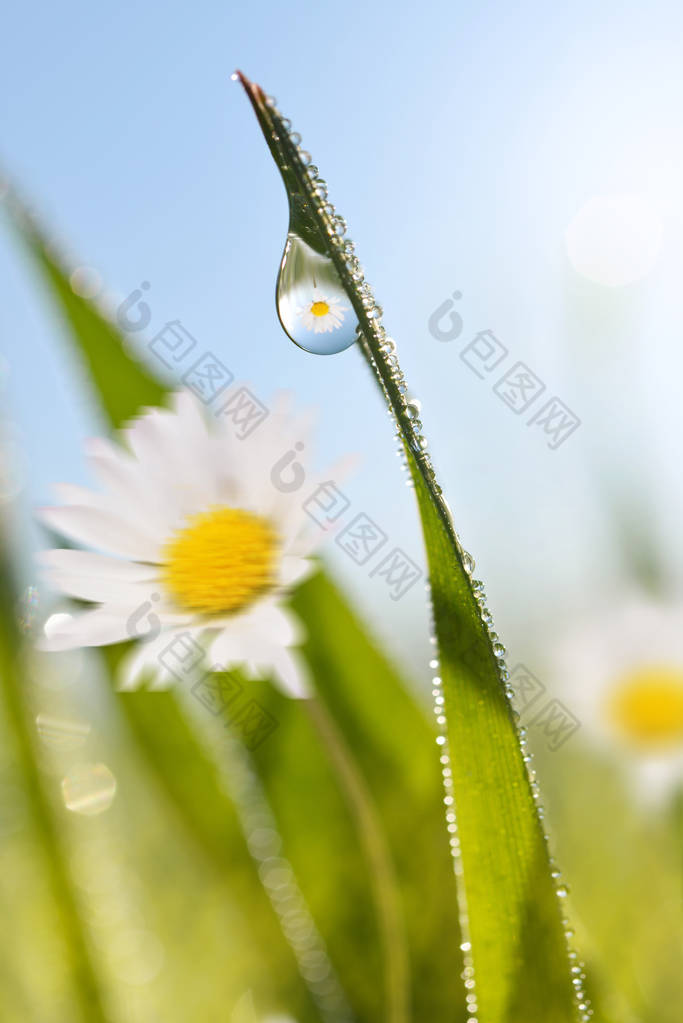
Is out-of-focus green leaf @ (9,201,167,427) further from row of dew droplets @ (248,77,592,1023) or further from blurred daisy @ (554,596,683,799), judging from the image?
blurred daisy @ (554,596,683,799)

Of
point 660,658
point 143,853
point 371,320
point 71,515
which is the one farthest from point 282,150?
point 143,853

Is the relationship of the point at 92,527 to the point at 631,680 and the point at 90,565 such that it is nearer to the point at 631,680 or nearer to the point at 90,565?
the point at 90,565

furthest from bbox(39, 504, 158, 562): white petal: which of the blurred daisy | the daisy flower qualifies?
the blurred daisy

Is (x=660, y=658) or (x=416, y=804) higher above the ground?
(x=660, y=658)

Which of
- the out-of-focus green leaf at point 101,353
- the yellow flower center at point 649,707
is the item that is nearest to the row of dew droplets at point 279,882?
the out-of-focus green leaf at point 101,353

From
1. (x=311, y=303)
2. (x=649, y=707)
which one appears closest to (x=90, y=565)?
(x=311, y=303)

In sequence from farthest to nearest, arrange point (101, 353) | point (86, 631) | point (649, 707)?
point (649, 707) → point (101, 353) → point (86, 631)

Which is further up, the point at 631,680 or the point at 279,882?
the point at 631,680

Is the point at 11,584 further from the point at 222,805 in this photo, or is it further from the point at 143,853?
the point at 143,853
